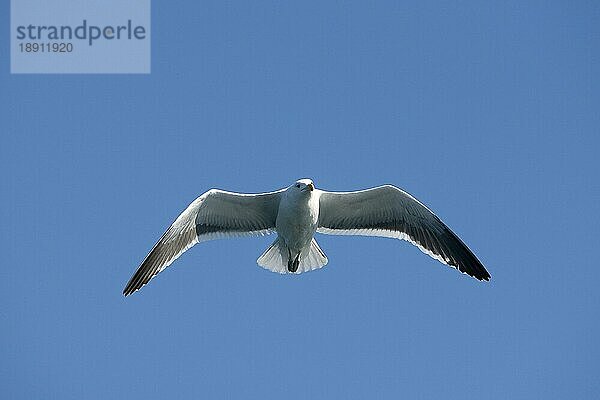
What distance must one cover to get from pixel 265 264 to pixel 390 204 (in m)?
1.67

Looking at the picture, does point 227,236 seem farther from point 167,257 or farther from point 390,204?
point 390,204

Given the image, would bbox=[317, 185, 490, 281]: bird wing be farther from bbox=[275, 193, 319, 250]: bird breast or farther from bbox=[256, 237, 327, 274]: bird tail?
bbox=[275, 193, 319, 250]: bird breast

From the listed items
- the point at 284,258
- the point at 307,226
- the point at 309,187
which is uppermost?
the point at 309,187

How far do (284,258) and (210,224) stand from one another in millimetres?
980

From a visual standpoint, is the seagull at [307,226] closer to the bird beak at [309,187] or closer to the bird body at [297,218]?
the bird body at [297,218]

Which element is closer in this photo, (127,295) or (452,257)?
(127,295)

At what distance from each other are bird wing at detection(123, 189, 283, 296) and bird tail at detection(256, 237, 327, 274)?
28 cm

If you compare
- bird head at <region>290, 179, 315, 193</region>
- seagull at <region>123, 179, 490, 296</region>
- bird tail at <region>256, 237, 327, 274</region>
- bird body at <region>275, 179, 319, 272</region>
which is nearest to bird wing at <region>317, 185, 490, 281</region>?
seagull at <region>123, 179, 490, 296</region>

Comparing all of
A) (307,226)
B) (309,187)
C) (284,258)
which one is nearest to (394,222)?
(307,226)

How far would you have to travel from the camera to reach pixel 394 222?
36.6ft

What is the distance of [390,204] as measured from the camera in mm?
10977

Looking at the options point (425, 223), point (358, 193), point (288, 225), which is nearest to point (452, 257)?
point (425, 223)

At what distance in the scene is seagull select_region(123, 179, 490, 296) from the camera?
1062 cm

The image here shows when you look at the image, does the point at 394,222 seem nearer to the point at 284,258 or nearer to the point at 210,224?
the point at 284,258
